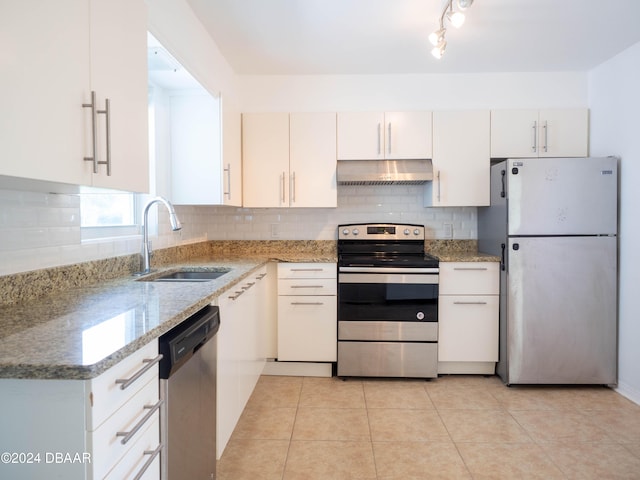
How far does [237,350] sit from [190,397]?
727mm

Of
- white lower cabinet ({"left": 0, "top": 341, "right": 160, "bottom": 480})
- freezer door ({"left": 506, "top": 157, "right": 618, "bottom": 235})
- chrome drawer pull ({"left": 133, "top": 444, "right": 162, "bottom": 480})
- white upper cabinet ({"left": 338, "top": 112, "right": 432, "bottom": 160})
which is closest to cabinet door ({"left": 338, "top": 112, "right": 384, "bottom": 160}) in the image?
white upper cabinet ({"left": 338, "top": 112, "right": 432, "bottom": 160})

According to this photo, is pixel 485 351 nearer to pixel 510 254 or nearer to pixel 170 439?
pixel 510 254

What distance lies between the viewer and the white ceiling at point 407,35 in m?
2.15

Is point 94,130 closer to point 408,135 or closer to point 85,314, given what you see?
point 85,314

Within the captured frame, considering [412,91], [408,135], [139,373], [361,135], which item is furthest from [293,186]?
[139,373]

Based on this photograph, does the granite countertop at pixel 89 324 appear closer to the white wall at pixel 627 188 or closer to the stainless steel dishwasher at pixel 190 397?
the stainless steel dishwasher at pixel 190 397

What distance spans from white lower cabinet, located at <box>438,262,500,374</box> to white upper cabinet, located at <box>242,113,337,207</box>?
→ 3.68 ft

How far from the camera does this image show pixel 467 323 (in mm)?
2904

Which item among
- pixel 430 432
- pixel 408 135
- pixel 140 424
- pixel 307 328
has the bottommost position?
pixel 430 432

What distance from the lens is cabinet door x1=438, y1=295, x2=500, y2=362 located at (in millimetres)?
2895

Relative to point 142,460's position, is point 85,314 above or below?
above

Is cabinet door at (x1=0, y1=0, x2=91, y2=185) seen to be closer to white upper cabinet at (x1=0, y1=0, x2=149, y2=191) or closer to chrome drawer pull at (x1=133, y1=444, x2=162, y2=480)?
white upper cabinet at (x1=0, y1=0, x2=149, y2=191)

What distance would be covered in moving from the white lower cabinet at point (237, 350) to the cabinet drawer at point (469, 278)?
4.56 feet

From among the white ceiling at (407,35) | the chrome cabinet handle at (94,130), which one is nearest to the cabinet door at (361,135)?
the white ceiling at (407,35)
